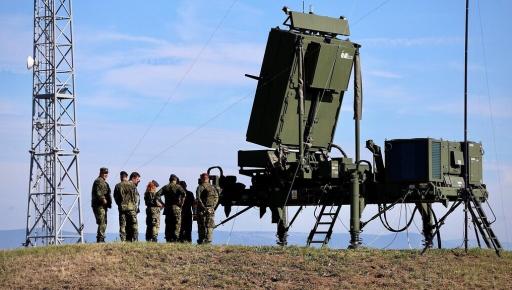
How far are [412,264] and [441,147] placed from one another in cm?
430

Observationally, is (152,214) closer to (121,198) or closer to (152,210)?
(152,210)

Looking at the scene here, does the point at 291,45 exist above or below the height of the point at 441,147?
above

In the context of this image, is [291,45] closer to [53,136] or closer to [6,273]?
[6,273]

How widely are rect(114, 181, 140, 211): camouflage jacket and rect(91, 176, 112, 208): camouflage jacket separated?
0.23 m

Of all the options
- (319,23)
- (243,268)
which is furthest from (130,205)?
(319,23)

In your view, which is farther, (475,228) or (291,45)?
(291,45)

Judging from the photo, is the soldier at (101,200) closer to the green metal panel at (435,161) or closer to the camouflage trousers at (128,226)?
the camouflage trousers at (128,226)

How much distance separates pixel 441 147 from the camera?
85.2 ft

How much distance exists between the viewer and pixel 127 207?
26422 mm

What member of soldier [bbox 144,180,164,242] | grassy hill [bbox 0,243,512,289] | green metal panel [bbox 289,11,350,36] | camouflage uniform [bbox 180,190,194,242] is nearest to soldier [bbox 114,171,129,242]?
soldier [bbox 144,180,164,242]

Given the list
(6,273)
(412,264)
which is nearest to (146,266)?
→ (6,273)

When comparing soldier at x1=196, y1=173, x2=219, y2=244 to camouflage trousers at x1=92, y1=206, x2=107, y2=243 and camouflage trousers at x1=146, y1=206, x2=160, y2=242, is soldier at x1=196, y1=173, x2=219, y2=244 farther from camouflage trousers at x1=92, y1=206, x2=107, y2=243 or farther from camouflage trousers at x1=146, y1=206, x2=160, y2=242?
camouflage trousers at x1=92, y1=206, x2=107, y2=243

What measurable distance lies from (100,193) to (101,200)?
0.61ft

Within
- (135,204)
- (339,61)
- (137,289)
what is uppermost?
(339,61)
